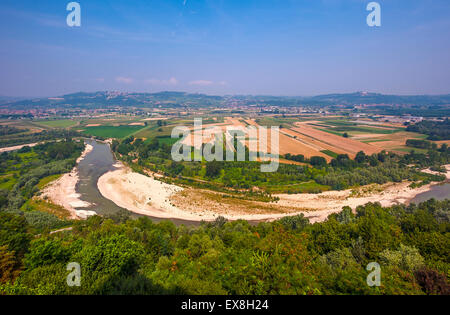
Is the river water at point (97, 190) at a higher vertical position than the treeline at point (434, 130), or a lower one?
lower

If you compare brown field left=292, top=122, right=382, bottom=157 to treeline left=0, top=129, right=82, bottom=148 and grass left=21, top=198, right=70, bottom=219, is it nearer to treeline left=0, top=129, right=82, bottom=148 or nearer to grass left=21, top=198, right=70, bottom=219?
grass left=21, top=198, right=70, bottom=219

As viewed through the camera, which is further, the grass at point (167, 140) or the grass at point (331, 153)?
the grass at point (167, 140)

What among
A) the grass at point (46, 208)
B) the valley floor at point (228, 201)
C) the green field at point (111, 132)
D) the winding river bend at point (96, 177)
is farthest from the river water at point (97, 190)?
the green field at point (111, 132)

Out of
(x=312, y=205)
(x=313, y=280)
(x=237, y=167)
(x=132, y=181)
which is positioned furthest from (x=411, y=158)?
(x=132, y=181)

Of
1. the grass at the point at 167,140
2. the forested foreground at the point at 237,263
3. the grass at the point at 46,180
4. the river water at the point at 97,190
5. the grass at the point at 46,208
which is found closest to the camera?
the forested foreground at the point at 237,263

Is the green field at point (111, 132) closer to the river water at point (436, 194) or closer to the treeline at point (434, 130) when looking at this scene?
the river water at point (436, 194)

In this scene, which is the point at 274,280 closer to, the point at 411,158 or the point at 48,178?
the point at 48,178

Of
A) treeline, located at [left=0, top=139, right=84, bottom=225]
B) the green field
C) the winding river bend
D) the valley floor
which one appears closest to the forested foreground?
the valley floor
